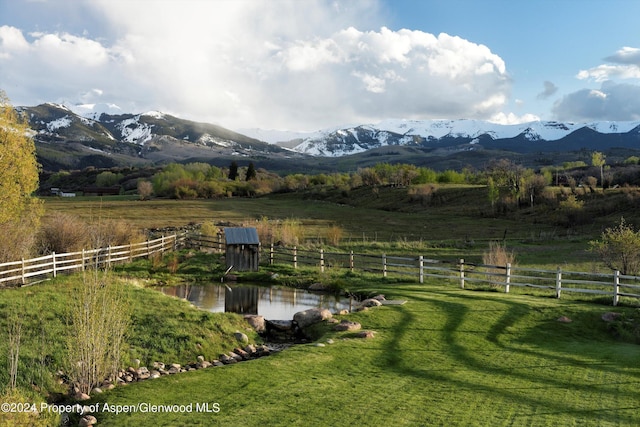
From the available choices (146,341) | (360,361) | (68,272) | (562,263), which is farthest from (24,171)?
(562,263)

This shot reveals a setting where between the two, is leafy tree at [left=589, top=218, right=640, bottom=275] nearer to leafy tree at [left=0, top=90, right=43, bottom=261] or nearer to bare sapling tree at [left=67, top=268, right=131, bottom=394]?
bare sapling tree at [left=67, top=268, right=131, bottom=394]

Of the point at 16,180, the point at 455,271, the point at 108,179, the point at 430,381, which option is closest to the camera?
the point at 430,381

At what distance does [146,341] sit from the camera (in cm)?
1362

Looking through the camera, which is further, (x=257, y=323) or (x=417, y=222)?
(x=417, y=222)

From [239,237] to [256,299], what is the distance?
590cm

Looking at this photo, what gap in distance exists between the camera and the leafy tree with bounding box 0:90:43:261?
81.4 ft

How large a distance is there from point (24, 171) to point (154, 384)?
19.3m

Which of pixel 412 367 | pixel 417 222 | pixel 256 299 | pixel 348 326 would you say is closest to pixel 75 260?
pixel 256 299

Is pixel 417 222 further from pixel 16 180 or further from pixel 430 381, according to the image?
pixel 430 381

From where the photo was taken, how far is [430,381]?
1105 centimetres

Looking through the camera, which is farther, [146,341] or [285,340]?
[285,340]

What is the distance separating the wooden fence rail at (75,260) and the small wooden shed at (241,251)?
16.5 ft

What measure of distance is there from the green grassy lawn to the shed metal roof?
13.1 m

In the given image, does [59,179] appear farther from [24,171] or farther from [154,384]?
[154,384]
